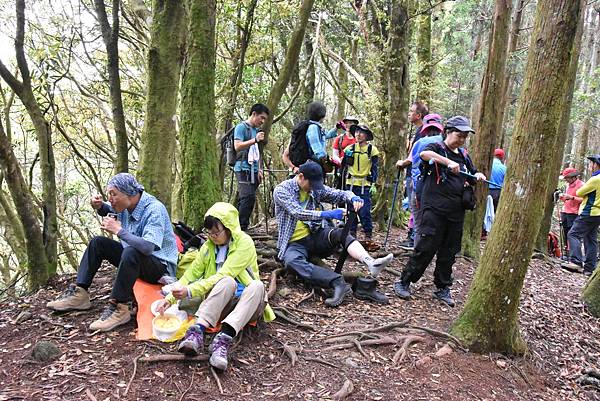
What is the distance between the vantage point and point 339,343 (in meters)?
4.49

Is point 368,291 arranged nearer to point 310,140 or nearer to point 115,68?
point 310,140

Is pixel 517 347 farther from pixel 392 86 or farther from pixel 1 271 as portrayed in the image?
pixel 1 271

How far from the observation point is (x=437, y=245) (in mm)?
5527

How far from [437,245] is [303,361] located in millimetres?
2335

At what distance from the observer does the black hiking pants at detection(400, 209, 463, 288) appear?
543cm

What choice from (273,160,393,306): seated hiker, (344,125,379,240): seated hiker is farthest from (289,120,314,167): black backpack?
(344,125,379,240): seated hiker

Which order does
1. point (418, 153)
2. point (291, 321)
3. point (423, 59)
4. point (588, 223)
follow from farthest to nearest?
point (423, 59) → point (588, 223) → point (418, 153) → point (291, 321)

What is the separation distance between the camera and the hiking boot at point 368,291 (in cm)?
559

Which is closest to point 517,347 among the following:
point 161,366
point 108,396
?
point 161,366

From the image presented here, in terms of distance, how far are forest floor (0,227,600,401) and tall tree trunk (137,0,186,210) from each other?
135 centimetres

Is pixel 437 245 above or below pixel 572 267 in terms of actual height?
above

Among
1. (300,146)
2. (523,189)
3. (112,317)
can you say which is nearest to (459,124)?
(523,189)

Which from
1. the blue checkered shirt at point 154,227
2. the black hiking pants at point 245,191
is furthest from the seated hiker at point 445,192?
the blue checkered shirt at point 154,227

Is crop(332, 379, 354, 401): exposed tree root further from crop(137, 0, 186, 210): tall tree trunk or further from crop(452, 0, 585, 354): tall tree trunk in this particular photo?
crop(137, 0, 186, 210): tall tree trunk
